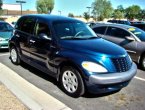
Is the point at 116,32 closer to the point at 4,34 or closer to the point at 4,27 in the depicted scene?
the point at 4,34

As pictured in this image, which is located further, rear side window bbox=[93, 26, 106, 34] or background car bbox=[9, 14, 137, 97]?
rear side window bbox=[93, 26, 106, 34]

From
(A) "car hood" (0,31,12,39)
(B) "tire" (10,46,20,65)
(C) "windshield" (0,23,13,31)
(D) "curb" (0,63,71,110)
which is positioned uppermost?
(C) "windshield" (0,23,13,31)

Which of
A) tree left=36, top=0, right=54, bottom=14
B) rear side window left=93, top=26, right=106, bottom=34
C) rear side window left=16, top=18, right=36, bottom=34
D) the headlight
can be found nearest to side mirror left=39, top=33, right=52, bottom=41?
rear side window left=16, top=18, right=36, bottom=34

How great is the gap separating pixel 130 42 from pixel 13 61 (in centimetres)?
399

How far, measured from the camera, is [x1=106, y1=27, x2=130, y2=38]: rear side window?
9.48 meters

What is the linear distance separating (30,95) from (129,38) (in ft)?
15.9

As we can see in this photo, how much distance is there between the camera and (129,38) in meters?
9.09

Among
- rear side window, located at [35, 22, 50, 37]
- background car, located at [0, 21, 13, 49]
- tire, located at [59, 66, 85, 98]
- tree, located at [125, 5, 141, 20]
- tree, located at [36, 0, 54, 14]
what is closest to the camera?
tire, located at [59, 66, 85, 98]

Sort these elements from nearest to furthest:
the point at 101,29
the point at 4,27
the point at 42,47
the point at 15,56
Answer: the point at 42,47 → the point at 15,56 → the point at 101,29 → the point at 4,27

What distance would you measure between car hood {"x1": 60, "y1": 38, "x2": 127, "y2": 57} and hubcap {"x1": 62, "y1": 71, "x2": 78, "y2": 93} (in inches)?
20.9

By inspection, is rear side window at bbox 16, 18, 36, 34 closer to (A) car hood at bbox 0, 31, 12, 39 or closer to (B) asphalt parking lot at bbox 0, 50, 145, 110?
(B) asphalt parking lot at bbox 0, 50, 145, 110

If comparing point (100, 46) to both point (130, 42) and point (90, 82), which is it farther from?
point (130, 42)

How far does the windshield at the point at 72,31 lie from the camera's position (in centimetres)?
632

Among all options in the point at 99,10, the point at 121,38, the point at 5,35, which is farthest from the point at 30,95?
the point at 99,10
